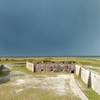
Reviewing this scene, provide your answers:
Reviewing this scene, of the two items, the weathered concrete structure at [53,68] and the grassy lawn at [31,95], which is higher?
the weathered concrete structure at [53,68]

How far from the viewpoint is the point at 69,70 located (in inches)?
1247

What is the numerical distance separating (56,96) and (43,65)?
16684 millimetres

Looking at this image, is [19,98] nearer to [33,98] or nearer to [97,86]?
[33,98]

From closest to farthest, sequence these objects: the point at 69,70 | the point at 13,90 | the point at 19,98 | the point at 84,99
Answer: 1. the point at 84,99
2. the point at 19,98
3. the point at 13,90
4. the point at 69,70

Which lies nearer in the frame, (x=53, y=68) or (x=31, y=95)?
(x=31, y=95)

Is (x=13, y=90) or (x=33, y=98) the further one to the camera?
(x=13, y=90)

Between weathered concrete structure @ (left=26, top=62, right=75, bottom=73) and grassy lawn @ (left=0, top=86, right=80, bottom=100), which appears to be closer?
grassy lawn @ (left=0, top=86, right=80, bottom=100)

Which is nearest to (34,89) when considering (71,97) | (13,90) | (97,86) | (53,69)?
(13,90)

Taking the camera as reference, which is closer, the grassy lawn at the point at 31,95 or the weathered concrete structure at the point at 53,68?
the grassy lawn at the point at 31,95

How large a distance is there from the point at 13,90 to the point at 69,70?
49.2 ft

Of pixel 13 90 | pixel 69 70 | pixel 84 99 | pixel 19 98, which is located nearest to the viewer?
pixel 84 99

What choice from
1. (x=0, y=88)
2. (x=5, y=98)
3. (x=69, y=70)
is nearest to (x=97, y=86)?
(x=5, y=98)

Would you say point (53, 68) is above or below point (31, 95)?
above

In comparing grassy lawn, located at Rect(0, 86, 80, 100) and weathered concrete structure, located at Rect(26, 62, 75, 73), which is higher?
weathered concrete structure, located at Rect(26, 62, 75, 73)
